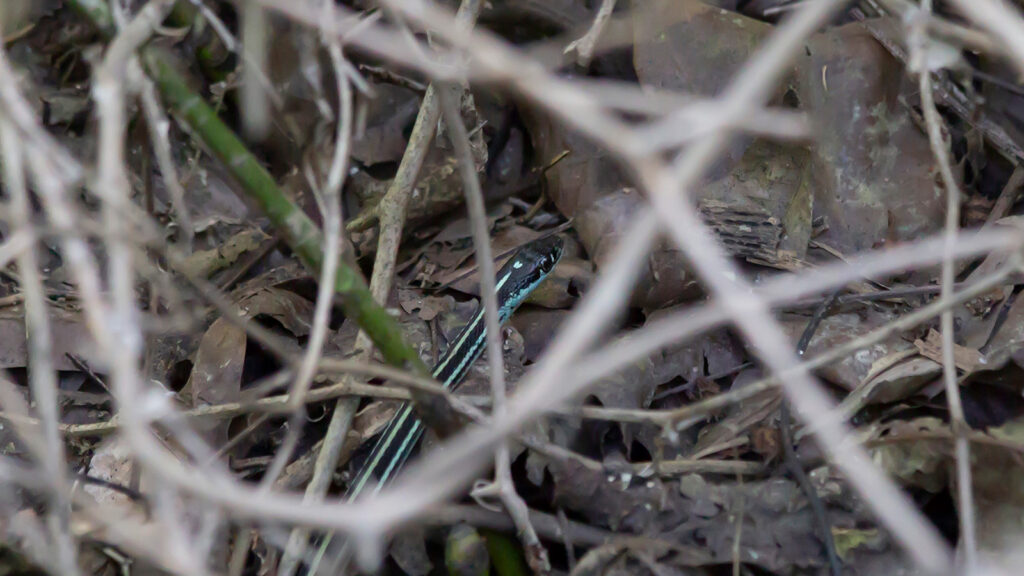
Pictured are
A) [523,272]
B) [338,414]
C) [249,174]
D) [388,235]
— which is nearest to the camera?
[249,174]

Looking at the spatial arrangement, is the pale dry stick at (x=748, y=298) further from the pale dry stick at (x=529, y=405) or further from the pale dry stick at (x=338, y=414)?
the pale dry stick at (x=338, y=414)

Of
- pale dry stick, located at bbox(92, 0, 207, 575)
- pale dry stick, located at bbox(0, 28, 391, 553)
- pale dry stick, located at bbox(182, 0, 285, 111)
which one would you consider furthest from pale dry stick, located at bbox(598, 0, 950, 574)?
pale dry stick, located at bbox(182, 0, 285, 111)

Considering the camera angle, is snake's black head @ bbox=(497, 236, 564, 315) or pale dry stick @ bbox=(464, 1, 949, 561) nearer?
pale dry stick @ bbox=(464, 1, 949, 561)

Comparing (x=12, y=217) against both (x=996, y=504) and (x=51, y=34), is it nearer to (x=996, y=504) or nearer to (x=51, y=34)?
(x=996, y=504)

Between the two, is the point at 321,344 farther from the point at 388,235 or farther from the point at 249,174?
the point at 388,235

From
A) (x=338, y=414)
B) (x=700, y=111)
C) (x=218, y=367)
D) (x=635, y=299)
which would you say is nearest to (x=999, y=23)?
(x=700, y=111)

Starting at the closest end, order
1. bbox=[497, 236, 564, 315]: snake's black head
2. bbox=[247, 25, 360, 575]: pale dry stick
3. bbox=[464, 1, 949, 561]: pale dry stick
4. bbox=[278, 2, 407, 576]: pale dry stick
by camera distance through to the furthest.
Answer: bbox=[464, 1, 949, 561]: pale dry stick < bbox=[247, 25, 360, 575]: pale dry stick < bbox=[278, 2, 407, 576]: pale dry stick < bbox=[497, 236, 564, 315]: snake's black head

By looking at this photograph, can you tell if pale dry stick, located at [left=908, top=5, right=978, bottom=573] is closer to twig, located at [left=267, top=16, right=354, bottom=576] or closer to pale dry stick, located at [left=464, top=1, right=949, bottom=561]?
pale dry stick, located at [left=464, top=1, right=949, bottom=561]
